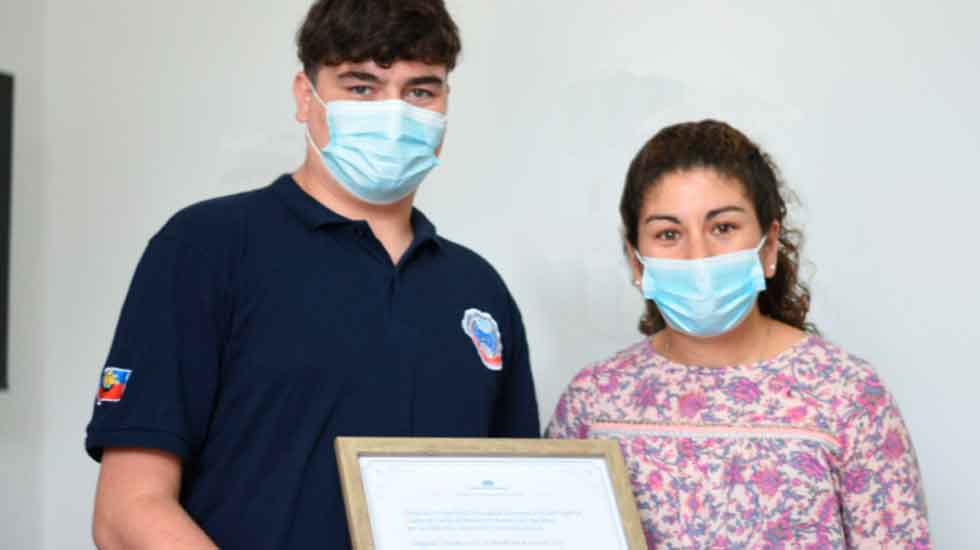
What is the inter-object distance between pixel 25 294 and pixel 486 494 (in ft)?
6.22

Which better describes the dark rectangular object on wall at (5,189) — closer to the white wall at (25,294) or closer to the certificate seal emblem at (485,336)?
the white wall at (25,294)

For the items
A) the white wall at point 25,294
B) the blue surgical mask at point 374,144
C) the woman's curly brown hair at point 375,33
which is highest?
the woman's curly brown hair at point 375,33

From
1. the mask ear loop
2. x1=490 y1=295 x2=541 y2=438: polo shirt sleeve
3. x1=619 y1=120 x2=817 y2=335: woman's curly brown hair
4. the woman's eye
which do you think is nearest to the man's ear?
the mask ear loop

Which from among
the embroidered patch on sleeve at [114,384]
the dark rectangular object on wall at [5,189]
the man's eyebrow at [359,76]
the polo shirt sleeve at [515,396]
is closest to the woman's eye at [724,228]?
the polo shirt sleeve at [515,396]

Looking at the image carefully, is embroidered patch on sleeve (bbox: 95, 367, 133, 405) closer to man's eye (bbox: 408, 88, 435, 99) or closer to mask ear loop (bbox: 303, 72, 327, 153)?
mask ear loop (bbox: 303, 72, 327, 153)

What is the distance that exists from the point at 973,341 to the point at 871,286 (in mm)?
227

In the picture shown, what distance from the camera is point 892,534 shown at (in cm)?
173

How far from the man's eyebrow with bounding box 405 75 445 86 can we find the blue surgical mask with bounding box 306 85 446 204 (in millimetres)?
36

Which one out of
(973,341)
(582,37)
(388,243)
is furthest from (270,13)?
(973,341)

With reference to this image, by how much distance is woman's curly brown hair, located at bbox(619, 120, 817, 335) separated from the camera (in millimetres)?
1872

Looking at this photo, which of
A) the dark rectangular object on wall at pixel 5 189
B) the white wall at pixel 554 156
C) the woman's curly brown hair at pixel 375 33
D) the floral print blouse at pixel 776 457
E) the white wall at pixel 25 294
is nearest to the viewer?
the woman's curly brown hair at pixel 375 33

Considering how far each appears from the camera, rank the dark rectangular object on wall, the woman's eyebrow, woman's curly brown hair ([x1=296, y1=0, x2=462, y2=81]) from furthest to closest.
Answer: the dark rectangular object on wall
the woman's eyebrow
woman's curly brown hair ([x1=296, y1=0, x2=462, y2=81])

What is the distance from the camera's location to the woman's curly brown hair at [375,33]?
1616mm

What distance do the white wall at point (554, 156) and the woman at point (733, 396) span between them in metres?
0.51
